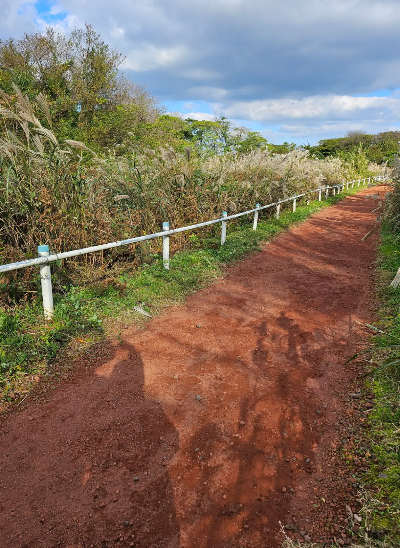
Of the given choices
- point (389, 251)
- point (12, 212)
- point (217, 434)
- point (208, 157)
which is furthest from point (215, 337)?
point (208, 157)

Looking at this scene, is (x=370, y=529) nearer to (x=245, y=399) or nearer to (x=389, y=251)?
(x=245, y=399)

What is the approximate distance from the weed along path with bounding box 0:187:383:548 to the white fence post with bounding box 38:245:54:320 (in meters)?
0.75

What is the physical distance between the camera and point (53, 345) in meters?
3.82

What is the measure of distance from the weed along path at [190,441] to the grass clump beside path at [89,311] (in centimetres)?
31

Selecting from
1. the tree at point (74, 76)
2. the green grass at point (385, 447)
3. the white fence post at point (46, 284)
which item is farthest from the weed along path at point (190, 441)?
the tree at point (74, 76)

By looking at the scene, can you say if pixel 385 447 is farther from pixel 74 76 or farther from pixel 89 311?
pixel 74 76

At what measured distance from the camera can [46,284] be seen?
4.10m

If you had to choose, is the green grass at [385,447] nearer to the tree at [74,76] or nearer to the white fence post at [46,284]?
the white fence post at [46,284]

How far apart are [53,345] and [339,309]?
4133 mm

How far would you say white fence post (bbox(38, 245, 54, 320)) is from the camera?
13.3 ft

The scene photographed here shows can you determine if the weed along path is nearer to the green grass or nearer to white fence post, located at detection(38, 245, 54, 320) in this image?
the green grass

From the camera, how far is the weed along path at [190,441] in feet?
7.06

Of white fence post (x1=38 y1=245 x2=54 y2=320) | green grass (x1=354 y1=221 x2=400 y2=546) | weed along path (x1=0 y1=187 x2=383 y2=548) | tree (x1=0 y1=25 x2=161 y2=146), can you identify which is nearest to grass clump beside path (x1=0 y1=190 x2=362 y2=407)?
white fence post (x1=38 y1=245 x2=54 y2=320)

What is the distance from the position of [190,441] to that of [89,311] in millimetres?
2505
